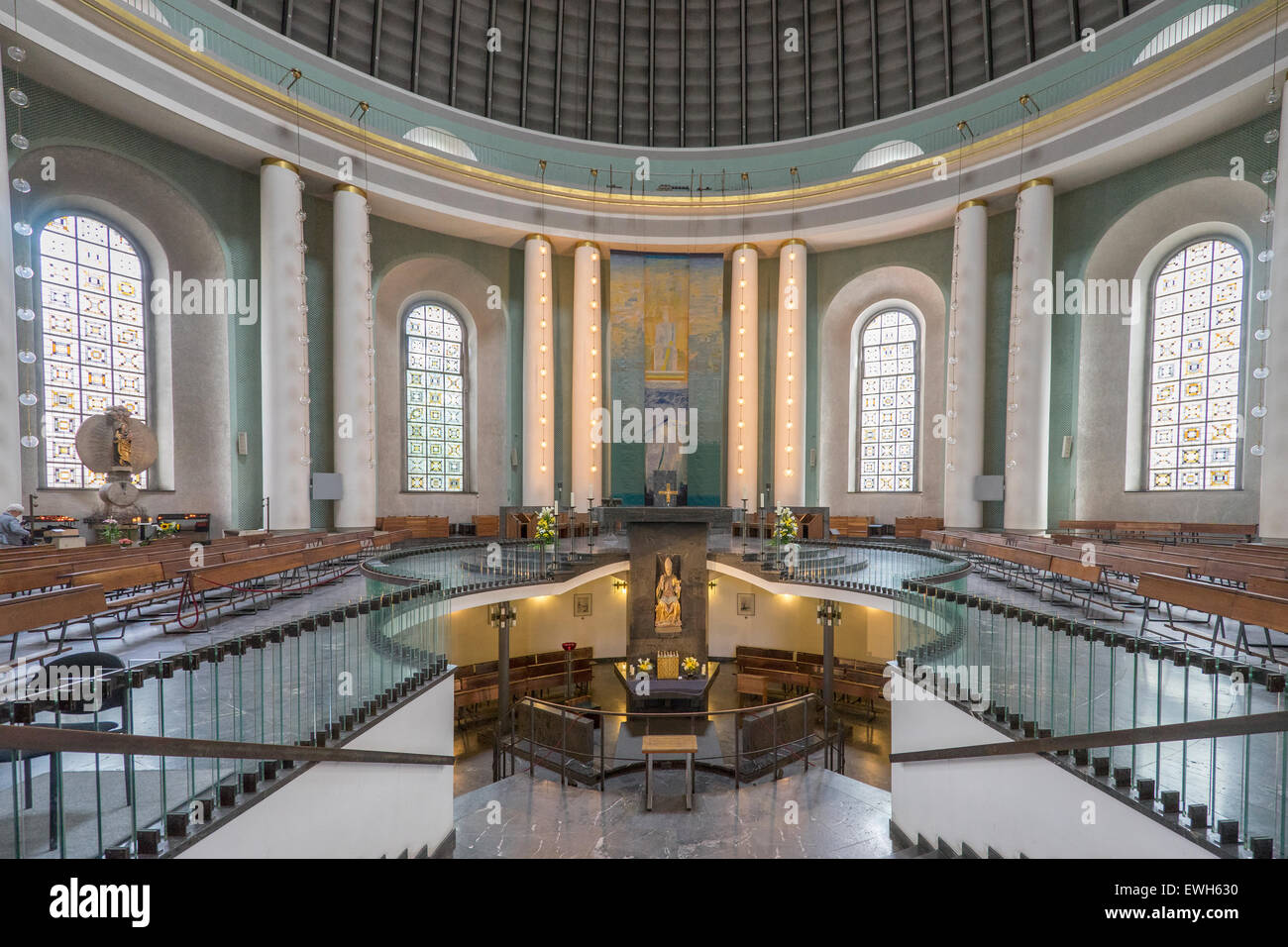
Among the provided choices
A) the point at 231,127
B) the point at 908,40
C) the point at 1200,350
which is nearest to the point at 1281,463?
the point at 1200,350

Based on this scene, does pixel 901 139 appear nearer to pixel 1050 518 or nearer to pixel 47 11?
pixel 1050 518

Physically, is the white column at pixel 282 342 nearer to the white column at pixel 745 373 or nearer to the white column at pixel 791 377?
the white column at pixel 745 373

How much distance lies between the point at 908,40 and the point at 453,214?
13.1 meters

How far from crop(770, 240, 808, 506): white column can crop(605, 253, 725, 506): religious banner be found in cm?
190

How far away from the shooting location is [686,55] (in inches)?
712

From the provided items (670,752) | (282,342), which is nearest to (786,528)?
(670,752)

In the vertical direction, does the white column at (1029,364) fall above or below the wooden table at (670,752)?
above

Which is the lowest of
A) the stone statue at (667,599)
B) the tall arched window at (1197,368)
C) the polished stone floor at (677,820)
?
the polished stone floor at (677,820)

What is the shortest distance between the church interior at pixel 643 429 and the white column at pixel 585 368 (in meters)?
0.12

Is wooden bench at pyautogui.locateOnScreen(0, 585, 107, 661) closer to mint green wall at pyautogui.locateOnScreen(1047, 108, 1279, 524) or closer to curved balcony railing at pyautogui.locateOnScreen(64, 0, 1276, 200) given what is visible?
curved balcony railing at pyautogui.locateOnScreen(64, 0, 1276, 200)

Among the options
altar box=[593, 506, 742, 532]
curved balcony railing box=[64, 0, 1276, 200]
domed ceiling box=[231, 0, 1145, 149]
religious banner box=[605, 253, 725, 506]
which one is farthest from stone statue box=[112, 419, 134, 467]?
religious banner box=[605, 253, 725, 506]

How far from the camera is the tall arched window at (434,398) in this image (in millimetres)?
17719

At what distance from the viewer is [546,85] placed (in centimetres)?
1780

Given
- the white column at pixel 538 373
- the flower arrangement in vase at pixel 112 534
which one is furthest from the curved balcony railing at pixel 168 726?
the white column at pixel 538 373
